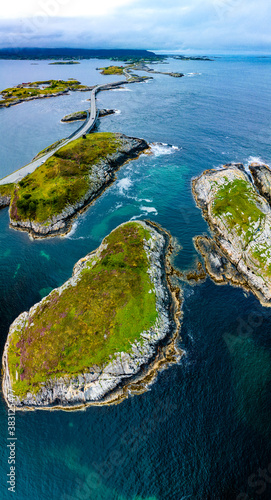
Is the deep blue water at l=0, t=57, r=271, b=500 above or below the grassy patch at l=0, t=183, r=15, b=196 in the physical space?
below

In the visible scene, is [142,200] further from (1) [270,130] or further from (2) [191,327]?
(1) [270,130]

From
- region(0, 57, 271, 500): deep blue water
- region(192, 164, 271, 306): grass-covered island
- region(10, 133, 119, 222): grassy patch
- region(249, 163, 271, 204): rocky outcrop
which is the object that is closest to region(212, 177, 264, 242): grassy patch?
region(192, 164, 271, 306): grass-covered island

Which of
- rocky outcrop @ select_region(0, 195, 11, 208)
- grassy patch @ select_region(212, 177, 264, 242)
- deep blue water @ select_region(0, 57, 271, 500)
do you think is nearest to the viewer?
deep blue water @ select_region(0, 57, 271, 500)

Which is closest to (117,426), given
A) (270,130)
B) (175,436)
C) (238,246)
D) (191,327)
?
(175,436)

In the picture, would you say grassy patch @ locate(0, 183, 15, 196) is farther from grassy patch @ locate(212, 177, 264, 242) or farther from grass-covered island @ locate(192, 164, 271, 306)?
grassy patch @ locate(212, 177, 264, 242)

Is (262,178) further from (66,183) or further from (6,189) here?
(6,189)

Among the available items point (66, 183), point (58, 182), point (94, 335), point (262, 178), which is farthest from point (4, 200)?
point (262, 178)

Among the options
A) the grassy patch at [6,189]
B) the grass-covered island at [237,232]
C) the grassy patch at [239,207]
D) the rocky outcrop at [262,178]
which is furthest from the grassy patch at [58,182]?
the rocky outcrop at [262,178]

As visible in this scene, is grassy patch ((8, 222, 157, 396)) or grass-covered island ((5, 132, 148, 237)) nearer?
grassy patch ((8, 222, 157, 396))

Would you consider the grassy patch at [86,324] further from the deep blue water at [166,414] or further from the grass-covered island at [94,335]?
the deep blue water at [166,414]
